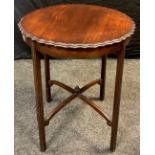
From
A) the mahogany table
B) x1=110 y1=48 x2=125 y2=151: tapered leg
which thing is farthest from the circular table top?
x1=110 y1=48 x2=125 y2=151: tapered leg

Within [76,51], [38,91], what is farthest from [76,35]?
[38,91]

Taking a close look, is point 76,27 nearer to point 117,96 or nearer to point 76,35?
point 76,35

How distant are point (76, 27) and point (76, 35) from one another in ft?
0.33

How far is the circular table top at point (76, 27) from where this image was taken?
100 centimetres

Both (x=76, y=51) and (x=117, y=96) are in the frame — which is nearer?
(x=76, y=51)

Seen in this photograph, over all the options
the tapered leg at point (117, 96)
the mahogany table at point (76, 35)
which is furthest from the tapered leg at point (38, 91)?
the tapered leg at point (117, 96)

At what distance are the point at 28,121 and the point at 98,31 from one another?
0.72 metres

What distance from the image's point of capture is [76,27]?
1.13m

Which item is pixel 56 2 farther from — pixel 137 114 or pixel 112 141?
pixel 112 141

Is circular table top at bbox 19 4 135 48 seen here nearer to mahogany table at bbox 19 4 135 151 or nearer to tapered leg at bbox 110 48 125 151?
mahogany table at bbox 19 4 135 151

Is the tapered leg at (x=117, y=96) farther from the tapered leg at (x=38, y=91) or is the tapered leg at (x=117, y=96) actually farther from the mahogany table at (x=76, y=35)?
the tapered leg at (x=38, y=91)

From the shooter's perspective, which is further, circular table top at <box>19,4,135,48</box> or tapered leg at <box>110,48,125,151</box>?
tapered leg at <box>110,48,125,151</box>

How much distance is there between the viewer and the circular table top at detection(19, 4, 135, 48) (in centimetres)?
100

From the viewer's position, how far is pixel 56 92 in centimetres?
178
